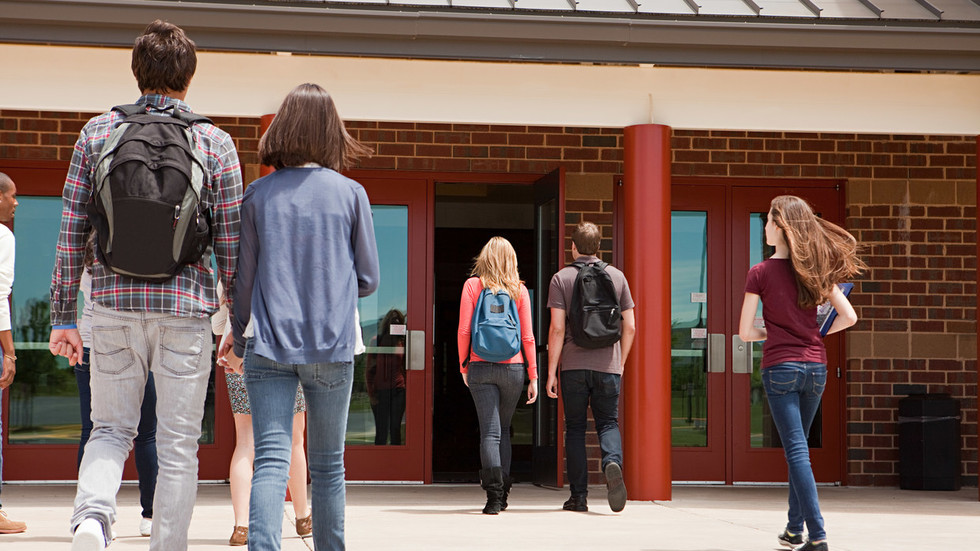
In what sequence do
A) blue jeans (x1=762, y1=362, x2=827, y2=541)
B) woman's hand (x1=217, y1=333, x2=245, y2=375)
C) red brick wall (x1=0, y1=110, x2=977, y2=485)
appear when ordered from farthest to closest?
red brick wall (x1=0, y1=110, x2=977, y2=485) < blue jeans (x1=762, y1=362, x2=827, y2=541) < woman's hand (x1=217, y1=333, x2=245, y2=375)

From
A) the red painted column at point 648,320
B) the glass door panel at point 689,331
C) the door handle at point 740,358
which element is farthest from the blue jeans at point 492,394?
the door handle at point 740,358

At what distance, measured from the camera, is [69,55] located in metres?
6.63

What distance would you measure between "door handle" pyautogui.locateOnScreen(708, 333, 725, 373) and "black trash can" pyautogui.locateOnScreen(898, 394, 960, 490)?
150 cm

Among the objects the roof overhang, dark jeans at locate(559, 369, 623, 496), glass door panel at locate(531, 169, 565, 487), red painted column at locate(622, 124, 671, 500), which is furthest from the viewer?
glass door panel at locate(531, 169, 565, 487)

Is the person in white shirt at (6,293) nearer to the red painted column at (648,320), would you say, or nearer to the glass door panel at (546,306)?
the red painted column at (648,320)

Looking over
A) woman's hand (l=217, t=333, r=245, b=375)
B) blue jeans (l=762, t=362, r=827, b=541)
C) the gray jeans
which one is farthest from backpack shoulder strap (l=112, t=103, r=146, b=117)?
blue jeans (l=762, t=362, r=827, b=541)

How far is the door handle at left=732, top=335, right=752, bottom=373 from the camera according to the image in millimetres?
8789

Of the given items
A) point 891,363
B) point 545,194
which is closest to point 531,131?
point 545,194

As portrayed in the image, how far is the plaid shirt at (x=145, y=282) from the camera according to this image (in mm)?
3287

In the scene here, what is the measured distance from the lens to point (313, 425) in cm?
331

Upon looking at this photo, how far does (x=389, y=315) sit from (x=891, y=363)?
4.03 meters

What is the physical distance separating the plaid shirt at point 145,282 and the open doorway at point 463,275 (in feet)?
20.5

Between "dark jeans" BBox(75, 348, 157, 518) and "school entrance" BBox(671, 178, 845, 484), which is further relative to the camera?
"school entrance" BBox(671, 178, 845, 484)

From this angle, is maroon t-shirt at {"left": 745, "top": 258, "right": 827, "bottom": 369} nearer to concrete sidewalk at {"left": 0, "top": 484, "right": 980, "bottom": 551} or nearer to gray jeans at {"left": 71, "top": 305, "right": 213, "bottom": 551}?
concrete sidewalk at {"left": 0, "top": 484, "right": 980, "bottom": 551}
